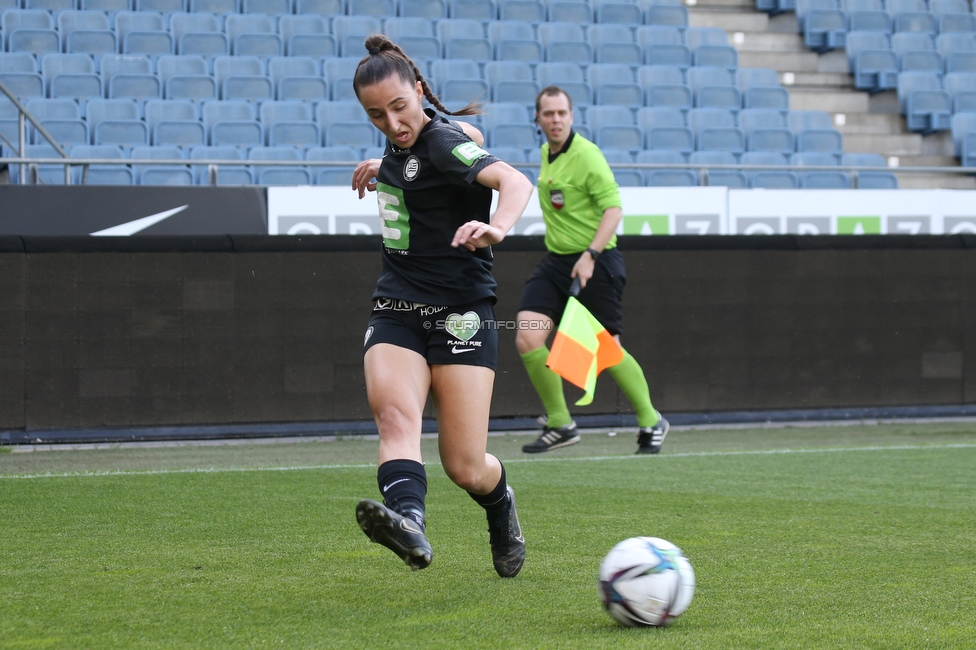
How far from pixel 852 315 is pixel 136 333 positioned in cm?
598

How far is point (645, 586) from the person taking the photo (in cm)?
324

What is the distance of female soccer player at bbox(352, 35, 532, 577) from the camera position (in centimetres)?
366

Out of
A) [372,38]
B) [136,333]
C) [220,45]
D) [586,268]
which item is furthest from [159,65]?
[372,38]

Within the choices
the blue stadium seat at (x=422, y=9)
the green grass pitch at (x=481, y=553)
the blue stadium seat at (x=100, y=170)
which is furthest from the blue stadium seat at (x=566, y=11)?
the green grass pitch at (x=481, y=553)

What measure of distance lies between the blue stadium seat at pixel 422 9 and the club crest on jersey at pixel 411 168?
38.9 feet

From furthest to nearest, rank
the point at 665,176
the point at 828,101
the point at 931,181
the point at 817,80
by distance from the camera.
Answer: the point at 817,80
the point at 828,101
the point at 931,181
the point at 665,176

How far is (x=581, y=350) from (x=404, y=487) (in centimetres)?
322

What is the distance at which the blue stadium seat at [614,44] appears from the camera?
15383 mm

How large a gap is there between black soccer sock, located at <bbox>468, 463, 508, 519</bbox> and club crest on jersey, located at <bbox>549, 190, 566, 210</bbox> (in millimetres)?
3875

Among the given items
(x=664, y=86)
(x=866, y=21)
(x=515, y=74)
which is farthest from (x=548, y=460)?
(x=866, y=21)

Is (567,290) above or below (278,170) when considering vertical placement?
below

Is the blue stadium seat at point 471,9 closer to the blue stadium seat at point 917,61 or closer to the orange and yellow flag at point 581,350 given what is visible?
the blue stadium seat at point 917,61

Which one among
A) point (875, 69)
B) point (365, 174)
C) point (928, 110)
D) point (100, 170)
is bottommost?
point (100, 170)

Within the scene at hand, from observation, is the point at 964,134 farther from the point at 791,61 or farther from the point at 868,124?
the point at 791,61
